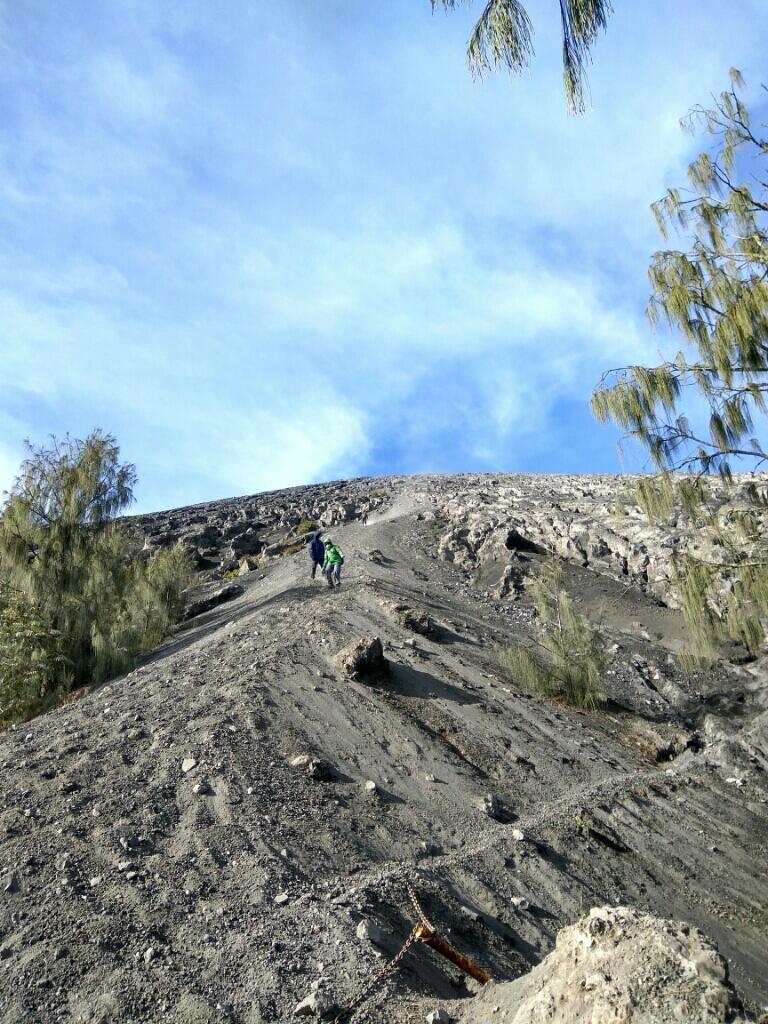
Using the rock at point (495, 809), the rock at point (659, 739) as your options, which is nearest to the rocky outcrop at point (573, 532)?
the rock at point (659, 739)

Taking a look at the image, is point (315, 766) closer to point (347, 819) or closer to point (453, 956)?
point (347, 819)

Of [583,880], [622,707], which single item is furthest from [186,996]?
[622,707]

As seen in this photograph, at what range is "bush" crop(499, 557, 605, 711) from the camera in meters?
13.4

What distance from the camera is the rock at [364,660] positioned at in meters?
11.3

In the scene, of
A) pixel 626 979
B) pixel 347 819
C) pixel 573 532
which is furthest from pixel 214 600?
pixel 626 979

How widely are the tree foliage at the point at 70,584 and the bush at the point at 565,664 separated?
26.4 ft

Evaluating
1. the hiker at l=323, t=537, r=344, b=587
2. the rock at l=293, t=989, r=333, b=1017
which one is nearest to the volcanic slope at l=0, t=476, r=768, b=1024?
the rock at l=293, t=989, r=333, b=1017

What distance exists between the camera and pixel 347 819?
750 cm

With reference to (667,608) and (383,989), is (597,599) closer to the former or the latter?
(667,608)

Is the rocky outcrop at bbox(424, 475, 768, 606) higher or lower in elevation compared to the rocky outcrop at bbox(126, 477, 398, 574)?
lower

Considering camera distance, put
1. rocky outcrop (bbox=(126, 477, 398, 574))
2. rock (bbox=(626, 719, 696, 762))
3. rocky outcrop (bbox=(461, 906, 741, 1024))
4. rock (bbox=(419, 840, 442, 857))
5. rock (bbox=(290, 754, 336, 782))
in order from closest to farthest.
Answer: rocky outcrop (bbox=(461, 906, 741, 1024)) → rock (bbox=(419, 840, 442, 857)) → rock (bbox=(290, 754, 336, 782)) → rock (bbox=(626, 719, 696, 762)) → rocky outcrop (bbox=(126, 477, 398, 574))

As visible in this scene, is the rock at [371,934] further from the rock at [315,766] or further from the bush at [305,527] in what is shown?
the bush at [305,527]

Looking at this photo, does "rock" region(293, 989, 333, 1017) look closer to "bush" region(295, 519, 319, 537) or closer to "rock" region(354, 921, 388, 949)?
"rock" region(354, 921, 388, 949)

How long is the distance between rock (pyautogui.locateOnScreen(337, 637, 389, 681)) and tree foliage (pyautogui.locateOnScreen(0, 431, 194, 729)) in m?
5.85
